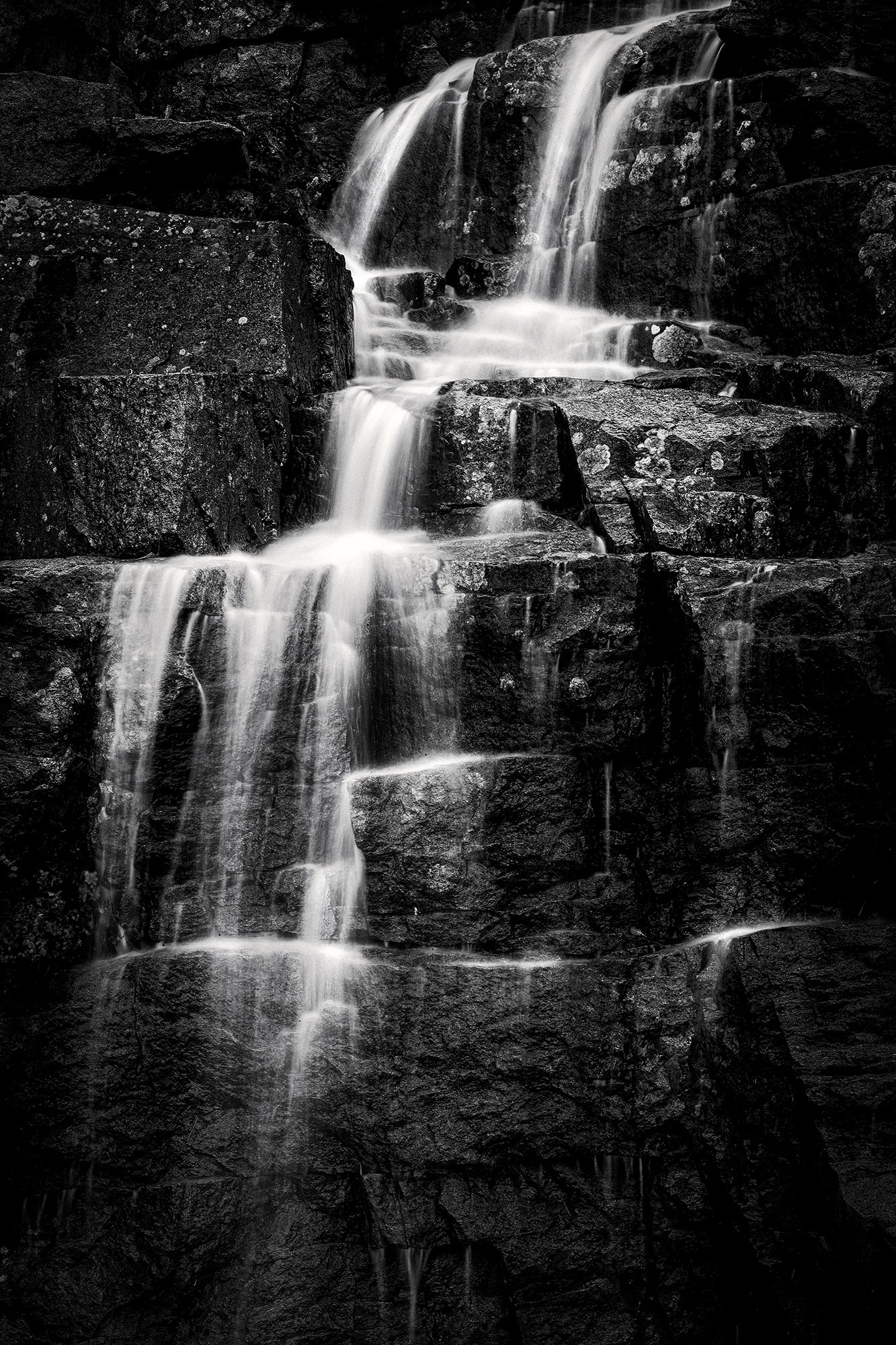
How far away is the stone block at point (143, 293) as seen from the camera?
795 cm

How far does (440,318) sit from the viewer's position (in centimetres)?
1025

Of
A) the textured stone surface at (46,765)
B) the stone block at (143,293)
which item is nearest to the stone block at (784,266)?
the stone block at (143,293)

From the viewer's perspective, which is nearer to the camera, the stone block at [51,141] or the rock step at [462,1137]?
the rock step at [462,1137]

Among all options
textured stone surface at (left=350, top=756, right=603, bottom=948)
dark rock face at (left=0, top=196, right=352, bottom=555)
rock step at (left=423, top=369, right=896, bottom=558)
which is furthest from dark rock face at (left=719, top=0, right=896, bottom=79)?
textured stone surface at (left=350, top=756, right=603, bottom=948)

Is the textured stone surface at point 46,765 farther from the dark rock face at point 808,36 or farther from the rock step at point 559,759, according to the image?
the dark rock face at point 808,36

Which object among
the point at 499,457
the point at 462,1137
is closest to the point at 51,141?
the point at 499,457

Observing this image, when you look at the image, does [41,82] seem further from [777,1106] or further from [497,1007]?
[777,1106]

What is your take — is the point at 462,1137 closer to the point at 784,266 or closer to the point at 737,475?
the point at 737,475

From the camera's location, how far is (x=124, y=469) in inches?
287

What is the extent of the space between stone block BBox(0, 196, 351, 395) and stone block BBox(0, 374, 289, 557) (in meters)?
0.48

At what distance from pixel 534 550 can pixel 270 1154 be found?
3.29 meters

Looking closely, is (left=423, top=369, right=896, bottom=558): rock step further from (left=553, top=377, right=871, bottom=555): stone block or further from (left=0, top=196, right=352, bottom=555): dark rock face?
(left=0, top=196, right=352, bottom=555): dark rock face

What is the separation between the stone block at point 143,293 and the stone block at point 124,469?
0.48m

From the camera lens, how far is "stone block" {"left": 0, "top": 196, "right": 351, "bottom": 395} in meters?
7.95
